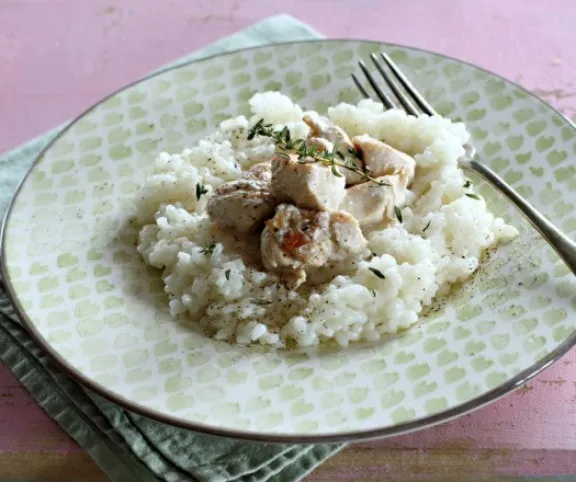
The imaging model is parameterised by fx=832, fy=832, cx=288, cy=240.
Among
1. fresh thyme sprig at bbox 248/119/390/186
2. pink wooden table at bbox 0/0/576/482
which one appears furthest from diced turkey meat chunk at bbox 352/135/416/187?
pink wooden table at bbox 0/0/576/482

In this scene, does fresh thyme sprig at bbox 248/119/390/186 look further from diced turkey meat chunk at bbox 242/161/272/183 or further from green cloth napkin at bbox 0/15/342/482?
green cloth napkin at bbox 0/15/342/482

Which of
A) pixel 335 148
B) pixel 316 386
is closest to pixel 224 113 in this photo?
pixel 335 148

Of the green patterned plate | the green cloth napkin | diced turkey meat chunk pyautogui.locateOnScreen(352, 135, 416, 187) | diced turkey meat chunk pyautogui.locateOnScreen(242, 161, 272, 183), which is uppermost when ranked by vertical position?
diced turkey meat chunk pyautogui.locateOnScreen(352, 135, 416, 187)

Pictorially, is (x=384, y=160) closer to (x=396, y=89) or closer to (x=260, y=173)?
(x=260, y=173)

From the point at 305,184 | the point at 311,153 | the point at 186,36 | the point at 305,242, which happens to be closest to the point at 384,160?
the point at 311,153

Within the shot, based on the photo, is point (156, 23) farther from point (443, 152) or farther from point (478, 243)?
point (478, 243)

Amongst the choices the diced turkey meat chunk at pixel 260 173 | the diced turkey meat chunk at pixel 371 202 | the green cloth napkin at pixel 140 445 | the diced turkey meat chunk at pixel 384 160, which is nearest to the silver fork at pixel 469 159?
the diced turkey meat chunk at pixel 384 160

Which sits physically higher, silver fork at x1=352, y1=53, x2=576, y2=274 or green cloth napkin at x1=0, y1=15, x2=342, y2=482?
silver fork at x1=352, y1=53, x2=576, y2=274
